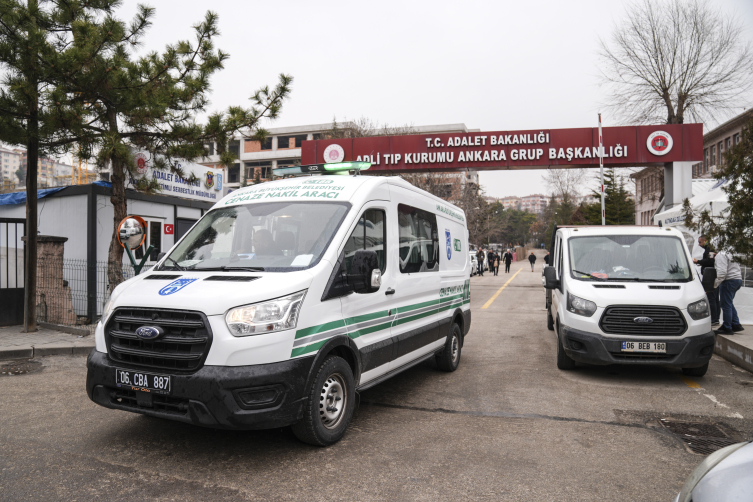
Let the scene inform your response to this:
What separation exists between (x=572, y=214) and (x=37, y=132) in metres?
68.3

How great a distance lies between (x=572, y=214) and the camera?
230ft

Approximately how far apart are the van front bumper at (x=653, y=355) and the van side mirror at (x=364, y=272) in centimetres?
351

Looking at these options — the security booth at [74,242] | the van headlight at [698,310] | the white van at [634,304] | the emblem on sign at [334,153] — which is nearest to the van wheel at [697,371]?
the white van at [634,304]

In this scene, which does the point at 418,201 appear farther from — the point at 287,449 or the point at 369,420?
the point at 287,449

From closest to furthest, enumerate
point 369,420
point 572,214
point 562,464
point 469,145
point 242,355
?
point 242,355, point 562,464, point 369,420, point 469,145, point 572,214

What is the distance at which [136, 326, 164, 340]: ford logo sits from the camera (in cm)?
387

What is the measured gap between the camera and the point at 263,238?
4.75m

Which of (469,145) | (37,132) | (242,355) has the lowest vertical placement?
(242,355)

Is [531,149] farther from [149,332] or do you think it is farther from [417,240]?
[149,332]

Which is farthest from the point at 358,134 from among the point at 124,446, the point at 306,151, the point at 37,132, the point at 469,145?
the point at 124,446

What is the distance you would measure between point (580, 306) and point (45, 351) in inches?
310

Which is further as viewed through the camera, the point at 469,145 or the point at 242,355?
the point at 469,145

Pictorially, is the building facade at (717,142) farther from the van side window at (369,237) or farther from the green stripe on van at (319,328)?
the green stripe on van at (319,328)

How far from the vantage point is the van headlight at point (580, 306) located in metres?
6.94
